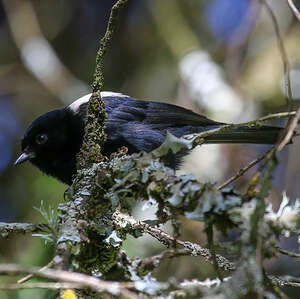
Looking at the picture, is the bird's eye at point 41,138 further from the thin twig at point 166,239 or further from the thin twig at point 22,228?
the thin twig at point 22,228

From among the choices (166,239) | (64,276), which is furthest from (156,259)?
(166,239)

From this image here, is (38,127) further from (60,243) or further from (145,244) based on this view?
(60,243)

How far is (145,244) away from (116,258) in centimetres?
330

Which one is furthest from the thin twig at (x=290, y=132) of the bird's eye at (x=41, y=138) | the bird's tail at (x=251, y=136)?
the bird's eye at (x=41, y=138)

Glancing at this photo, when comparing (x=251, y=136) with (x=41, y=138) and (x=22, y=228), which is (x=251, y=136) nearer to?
(x=41, y=138)

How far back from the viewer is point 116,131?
5.19 metres

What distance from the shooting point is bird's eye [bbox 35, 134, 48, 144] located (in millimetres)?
5416

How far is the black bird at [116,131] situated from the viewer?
520 centimetres

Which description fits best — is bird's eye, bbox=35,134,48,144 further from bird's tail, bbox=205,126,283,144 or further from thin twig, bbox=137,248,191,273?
thin twig, bbox=137,248,191,273

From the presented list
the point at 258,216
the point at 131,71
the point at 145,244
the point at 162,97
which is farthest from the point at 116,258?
the point at 131,71

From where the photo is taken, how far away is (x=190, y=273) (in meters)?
6.12

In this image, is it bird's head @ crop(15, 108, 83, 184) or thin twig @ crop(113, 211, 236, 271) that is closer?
thin twig @ crop(113, 211, 236, 271)

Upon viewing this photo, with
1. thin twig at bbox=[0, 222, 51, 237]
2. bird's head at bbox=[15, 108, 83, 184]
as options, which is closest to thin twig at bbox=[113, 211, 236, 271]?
thin twig at bbox=[0, 222, 51, 237]

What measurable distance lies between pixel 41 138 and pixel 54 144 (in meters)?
0.24
